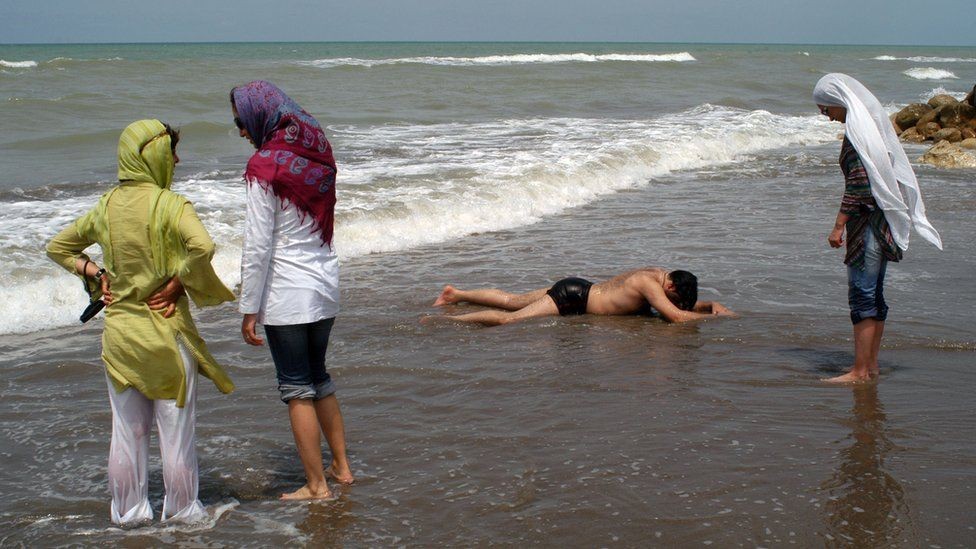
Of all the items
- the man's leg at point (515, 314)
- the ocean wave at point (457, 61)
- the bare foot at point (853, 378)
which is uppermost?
the ocean wave at point (457, 61)

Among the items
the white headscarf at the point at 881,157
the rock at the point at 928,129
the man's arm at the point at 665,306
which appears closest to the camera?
the white headscarf at the point at 881,157

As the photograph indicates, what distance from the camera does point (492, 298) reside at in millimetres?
7441

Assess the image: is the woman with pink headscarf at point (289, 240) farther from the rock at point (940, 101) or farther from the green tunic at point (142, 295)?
the rock at point (940, 101)

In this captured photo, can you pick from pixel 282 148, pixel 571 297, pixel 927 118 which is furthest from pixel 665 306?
pixel 927 118

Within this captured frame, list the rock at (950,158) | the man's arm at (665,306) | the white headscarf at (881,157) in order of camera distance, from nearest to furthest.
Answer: the white headscarf at (881,157) < the man's arm at (665,306) < the rock at (950,158)

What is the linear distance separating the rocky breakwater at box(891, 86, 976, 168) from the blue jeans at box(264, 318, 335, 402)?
1510cm

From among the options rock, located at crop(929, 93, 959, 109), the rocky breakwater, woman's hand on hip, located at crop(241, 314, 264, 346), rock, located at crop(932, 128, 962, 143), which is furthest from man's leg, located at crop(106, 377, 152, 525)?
rock, located at crop(929, 93, 959, 109)

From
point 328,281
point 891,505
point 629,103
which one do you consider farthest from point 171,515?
point 629,103

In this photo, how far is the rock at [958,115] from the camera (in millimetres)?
20141

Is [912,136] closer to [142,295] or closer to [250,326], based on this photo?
[250,326]

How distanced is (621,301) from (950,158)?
1116 cm

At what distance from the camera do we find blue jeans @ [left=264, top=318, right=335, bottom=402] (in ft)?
12.9

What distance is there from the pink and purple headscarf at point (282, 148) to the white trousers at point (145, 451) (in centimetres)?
75

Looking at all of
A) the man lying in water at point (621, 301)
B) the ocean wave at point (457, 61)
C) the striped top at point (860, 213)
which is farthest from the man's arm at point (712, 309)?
the ocean wave at point (457, 61)
